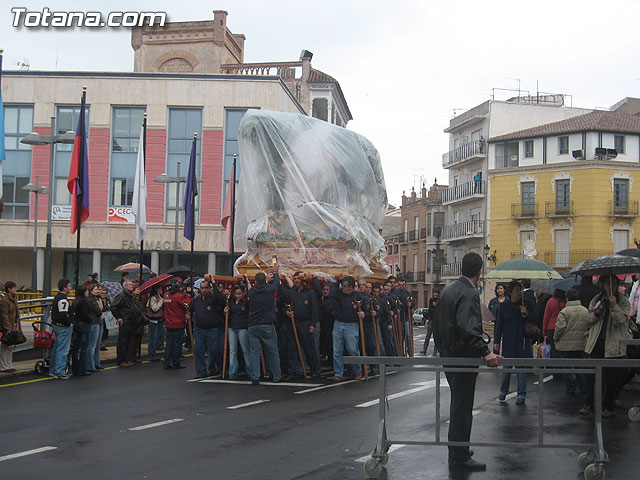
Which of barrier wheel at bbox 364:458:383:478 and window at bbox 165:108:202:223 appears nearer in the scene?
barrier wheel at bbox 364:458:383:478

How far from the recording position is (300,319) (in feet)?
47.4

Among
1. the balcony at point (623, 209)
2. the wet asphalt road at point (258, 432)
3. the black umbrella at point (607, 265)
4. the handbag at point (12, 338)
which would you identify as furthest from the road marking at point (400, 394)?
the balcony at point (623, 209)

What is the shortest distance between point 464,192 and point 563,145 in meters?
10.5

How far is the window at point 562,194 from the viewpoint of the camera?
5822 cm

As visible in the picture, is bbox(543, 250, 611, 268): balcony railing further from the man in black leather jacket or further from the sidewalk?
the man in black leather jacket

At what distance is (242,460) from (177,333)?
9.19 metres

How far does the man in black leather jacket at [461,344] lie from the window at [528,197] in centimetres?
5439

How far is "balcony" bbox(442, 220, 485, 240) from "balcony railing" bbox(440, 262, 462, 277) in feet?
7.97

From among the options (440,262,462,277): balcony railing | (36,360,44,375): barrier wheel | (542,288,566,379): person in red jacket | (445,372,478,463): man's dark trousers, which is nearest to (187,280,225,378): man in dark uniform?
(36,360,44,375): barrier wheel

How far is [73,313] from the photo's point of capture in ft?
49.1

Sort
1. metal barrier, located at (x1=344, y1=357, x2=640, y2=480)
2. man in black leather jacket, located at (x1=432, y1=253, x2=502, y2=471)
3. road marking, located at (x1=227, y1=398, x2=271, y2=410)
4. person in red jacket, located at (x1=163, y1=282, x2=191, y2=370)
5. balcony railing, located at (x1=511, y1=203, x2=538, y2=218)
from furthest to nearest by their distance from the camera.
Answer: balcony railing, located at (x1=511, y1=203, x2=538, y2=218) → person in red jacket, located at (x1=163, y1=282, x2=191, y2=370) → road marking, located at (x1=227, y1=398, x2=271, y2=410) → man in black leather jacket, located at (x1=432, y1=253, x2=502, y2=471) → metal barrier, located at (x1=344, y1=357, x2=640, y2=480)

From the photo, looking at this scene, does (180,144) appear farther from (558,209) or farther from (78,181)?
(558,209)

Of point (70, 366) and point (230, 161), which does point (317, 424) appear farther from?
point (230, 161)
